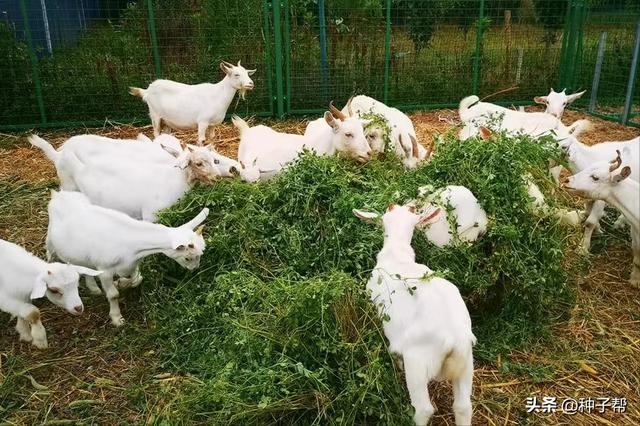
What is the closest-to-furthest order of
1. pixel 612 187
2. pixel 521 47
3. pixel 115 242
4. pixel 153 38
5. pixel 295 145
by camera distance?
pixel 115 242
pixel 612 187
pixel 295 145
pixel 153 38
pixel 521 47

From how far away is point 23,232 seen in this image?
233 inches

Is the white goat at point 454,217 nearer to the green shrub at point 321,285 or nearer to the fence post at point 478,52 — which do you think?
the green shrub at point 321,285

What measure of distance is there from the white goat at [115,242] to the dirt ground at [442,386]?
0.42 m

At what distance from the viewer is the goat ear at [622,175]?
182 inches

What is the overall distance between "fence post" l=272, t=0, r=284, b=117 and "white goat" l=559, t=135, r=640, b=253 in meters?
5.93

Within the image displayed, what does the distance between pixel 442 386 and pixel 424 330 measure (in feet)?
2.79

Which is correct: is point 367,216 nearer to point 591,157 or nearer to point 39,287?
point 39,287

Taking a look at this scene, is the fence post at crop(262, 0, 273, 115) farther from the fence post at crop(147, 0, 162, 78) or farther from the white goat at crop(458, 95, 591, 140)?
the white goat at crop(458, 95, 591, 140)

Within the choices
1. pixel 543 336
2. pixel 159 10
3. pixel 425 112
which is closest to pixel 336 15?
pixel 425 112

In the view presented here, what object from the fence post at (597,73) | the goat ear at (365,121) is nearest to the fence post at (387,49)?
the fence post at (597,73)

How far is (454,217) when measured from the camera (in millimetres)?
4145

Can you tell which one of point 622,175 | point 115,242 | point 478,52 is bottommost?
point 115,242

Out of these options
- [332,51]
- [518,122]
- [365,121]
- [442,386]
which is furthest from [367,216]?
[332,51]

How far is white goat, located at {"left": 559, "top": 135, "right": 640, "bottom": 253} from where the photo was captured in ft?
18.1
